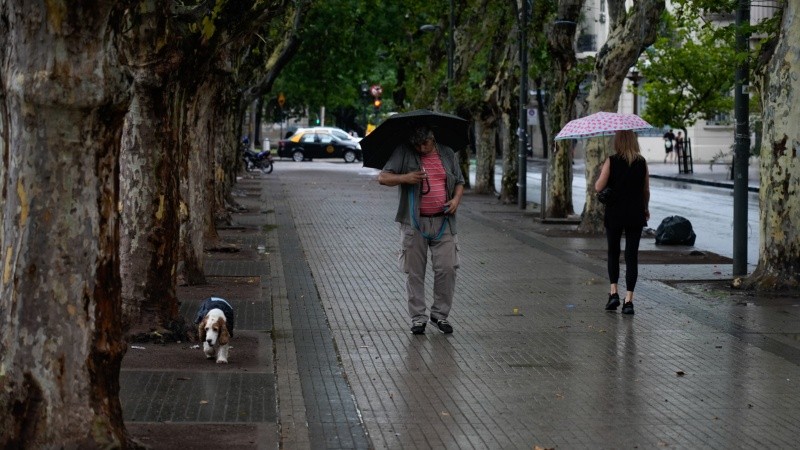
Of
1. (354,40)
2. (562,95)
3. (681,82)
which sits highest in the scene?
(354,40)

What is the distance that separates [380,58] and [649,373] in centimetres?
3966

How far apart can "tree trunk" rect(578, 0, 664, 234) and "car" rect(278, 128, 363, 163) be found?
4201 centimetres

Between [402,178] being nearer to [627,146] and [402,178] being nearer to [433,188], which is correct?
[433,188]

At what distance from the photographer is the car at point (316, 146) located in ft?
211

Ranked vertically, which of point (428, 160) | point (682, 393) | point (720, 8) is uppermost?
point (720, 8)

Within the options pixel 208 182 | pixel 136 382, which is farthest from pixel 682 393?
pixel 208 182

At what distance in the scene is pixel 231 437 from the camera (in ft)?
24.1

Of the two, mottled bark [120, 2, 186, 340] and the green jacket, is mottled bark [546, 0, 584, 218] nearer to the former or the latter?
the green jacket

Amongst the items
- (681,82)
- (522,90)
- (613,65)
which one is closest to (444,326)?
(613,65)

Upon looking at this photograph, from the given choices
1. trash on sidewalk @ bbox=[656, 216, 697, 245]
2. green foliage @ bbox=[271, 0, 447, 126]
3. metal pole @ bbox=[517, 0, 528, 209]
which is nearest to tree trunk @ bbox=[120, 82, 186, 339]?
trash on sidewalk @ bbox=[656, 216, 697, 245]

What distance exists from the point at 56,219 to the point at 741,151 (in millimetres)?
10233

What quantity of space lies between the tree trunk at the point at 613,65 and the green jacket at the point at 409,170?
9885 millimetres

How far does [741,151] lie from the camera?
1520cm

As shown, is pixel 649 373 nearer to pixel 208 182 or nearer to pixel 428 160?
pixel 428 160
